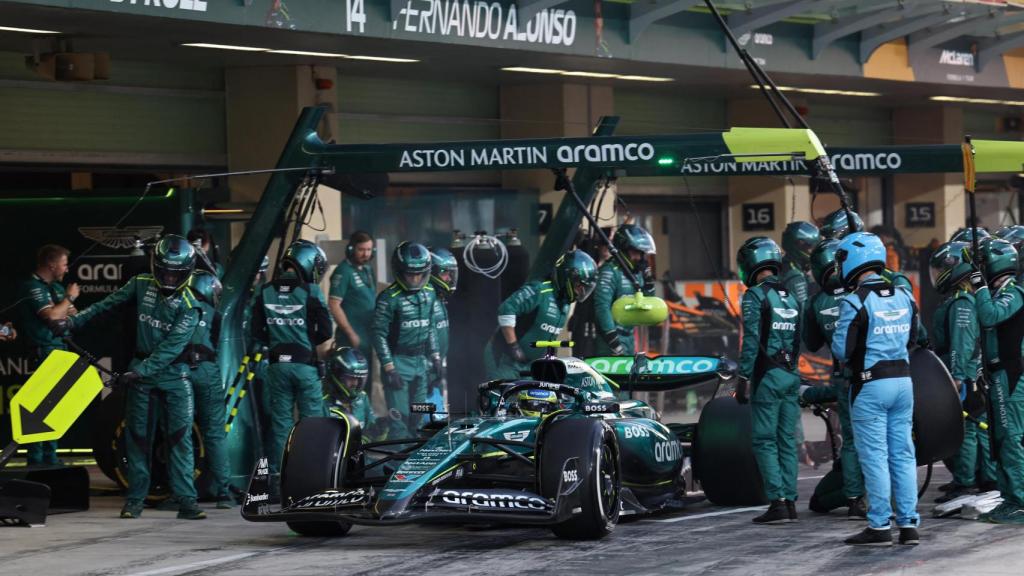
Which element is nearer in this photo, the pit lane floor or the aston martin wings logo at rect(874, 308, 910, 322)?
the pit lane floor

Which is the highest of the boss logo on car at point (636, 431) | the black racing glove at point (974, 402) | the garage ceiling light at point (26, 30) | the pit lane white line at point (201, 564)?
the garage ceiling light at point (26, 30)

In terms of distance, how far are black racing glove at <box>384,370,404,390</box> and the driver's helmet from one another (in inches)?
177

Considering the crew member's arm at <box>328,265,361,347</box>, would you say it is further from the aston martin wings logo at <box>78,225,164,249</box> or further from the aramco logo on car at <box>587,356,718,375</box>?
the aramco logo on car at <box>587,356,718,375</box>

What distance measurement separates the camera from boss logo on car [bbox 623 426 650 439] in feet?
39.0

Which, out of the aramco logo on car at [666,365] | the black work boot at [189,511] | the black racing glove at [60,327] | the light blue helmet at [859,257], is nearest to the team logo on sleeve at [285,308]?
the black racing glove at [60,327]

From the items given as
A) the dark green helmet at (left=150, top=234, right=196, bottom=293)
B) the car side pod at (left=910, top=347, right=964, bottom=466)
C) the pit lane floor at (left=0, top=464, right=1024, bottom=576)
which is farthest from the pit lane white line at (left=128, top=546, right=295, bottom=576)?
the car side pod at (left=910, top=347, right=964, bottom=466)

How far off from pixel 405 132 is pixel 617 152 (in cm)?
907

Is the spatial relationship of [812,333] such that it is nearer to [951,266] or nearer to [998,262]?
[998,262]

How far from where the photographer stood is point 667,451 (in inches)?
482

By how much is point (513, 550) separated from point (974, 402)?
4128 mm

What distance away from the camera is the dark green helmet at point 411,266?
16156mm

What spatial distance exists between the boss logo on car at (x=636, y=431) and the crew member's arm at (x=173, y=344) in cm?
336

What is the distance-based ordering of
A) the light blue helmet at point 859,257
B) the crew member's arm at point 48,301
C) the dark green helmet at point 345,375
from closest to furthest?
the light blue helmet at point 859,257, the crew member's arm at point 48,301, the dark green helmet at point 345,375

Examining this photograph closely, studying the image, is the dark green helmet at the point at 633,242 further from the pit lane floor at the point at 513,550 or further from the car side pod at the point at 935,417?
the car side pod at the point at 935,417
